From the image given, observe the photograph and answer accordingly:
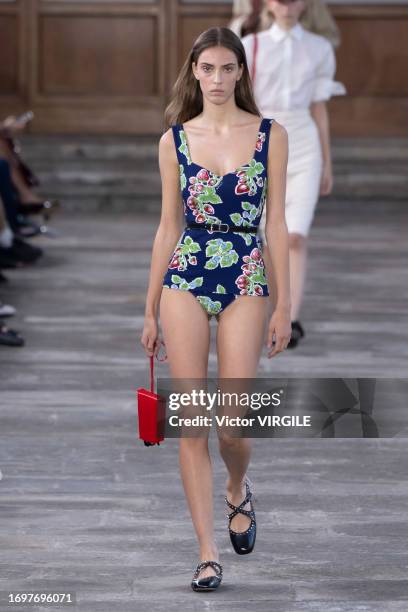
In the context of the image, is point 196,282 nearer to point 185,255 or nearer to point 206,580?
point 185,255

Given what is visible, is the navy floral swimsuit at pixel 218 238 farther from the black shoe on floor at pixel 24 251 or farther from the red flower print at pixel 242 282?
the black shoe on floor at pixel 24 251

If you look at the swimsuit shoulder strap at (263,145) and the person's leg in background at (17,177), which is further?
the person's leg in background at (17,177)

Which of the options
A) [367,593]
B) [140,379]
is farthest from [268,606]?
[140,379]

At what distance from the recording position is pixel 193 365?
11.6 ft

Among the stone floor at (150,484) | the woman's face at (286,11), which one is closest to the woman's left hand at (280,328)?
the stone floor at (150,484)

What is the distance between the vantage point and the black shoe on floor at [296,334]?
21.6 feet

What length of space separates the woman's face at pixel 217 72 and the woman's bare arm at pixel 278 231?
149mm

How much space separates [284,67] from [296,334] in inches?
46.9

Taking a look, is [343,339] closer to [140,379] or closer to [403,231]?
[140,379]

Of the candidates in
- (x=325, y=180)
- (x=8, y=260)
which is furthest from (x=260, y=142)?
(x=8, y=260)

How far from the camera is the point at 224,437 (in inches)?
143

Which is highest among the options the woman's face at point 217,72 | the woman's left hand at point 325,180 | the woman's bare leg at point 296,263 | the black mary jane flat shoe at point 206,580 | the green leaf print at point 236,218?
the woman's face at point 217,72

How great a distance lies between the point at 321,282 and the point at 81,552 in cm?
454

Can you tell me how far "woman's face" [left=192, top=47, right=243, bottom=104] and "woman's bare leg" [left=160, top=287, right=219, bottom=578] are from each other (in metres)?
0.48
